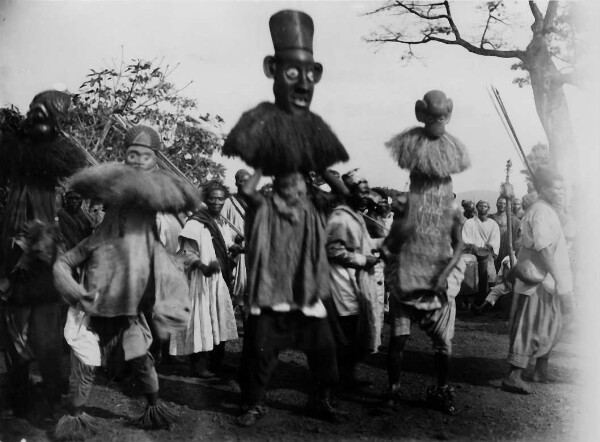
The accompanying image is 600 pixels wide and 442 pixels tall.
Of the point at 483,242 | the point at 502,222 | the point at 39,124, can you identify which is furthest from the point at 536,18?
the point at 502,222

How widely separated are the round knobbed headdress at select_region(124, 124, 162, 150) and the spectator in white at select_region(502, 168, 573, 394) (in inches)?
118

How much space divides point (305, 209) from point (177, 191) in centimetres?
87

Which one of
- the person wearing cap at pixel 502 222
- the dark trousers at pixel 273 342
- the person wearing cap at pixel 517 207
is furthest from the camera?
the person wearing cap at pixel 517 207

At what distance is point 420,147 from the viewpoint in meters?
5.43

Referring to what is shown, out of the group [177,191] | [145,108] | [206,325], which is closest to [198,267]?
[206,325]

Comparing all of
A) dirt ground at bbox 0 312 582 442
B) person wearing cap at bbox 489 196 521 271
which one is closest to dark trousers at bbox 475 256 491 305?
person wearing cap at bbox 489 196 521 271

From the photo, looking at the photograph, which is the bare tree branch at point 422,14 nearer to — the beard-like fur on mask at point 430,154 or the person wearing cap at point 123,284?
the beard-like fur on mask at point 430,154

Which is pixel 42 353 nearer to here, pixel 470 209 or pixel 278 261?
pixel 278 261

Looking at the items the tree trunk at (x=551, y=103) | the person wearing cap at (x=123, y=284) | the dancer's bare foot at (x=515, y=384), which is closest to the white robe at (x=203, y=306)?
the person wearing cap at (x=123, y=284)

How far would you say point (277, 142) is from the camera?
496 cm

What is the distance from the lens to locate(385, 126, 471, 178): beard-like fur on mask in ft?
17.6

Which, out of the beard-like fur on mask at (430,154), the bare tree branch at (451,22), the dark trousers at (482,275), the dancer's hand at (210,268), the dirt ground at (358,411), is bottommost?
the dirt ground at (358,411)

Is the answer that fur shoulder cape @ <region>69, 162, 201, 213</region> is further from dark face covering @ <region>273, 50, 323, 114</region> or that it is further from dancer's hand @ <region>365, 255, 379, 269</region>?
dancer's hand @ <region>365, 255, 379, 269</region>

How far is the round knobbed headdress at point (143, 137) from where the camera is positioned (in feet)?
16.5
